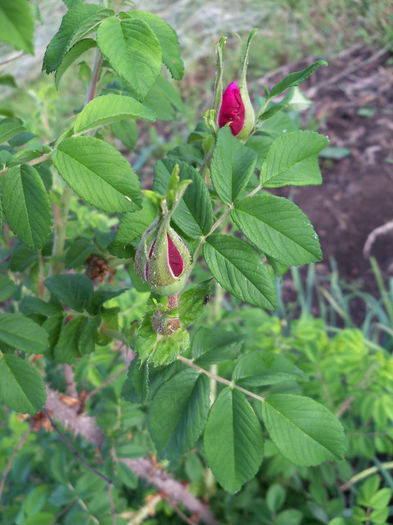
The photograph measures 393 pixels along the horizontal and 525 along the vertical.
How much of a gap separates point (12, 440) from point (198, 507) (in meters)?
0.53

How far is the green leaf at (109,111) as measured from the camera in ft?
1.57

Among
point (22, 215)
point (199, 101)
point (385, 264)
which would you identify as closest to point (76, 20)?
point (22, 215)

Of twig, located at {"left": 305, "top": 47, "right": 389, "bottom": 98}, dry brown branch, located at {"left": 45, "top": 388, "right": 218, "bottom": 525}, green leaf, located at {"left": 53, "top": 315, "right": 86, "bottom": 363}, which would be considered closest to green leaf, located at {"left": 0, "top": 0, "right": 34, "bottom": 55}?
green leaf, located at {"left": 53, "top": 315, "right": 86, "bottom": 363}

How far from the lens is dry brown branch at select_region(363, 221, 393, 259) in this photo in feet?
7.98

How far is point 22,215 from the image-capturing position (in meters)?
0.53

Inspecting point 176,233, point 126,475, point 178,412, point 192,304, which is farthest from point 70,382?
point 176,233

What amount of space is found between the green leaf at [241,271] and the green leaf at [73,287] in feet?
0.91

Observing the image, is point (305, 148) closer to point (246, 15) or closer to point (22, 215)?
point (22, 215)

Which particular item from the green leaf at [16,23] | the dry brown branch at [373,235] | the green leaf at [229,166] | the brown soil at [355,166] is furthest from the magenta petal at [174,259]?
the dry brown branch at [373,235]

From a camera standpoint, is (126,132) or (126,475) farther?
(126,475)

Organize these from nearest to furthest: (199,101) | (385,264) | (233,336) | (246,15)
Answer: (233,336)
(385,264)
(199,101)
(246,15)

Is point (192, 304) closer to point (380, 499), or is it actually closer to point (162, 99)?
point (162, 99)

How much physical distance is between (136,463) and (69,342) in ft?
1.73

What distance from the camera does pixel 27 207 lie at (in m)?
0.53
